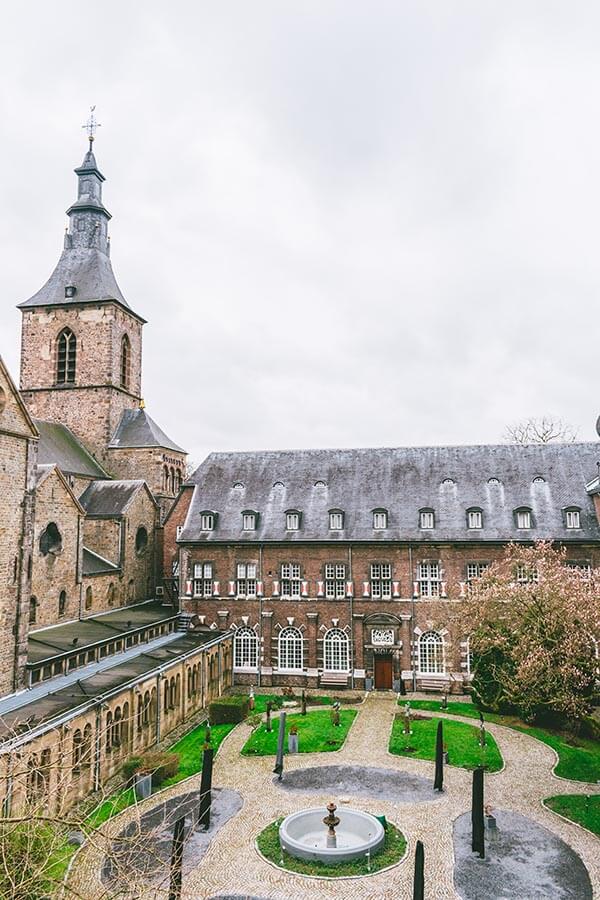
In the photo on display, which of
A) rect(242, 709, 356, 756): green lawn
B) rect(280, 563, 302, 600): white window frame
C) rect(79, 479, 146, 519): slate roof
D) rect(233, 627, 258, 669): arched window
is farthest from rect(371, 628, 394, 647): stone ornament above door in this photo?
rect(79, 479, 146, 519): slate roof

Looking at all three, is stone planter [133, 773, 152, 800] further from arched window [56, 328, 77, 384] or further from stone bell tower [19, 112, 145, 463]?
arched window [56, 328, 77, 384]

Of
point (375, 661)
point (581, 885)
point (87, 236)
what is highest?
point (87, 236)

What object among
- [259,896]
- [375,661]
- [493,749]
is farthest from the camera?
[375,661]

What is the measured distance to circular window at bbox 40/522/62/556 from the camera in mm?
36225

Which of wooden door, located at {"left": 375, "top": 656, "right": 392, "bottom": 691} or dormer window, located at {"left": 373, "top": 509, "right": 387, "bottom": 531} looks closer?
wooden door, located at {"left": 375, "top": 656, "right": 392, "bottom": 691}

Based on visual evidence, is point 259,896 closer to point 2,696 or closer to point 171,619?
point 2,696

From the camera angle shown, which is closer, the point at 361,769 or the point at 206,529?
the point at 361,769

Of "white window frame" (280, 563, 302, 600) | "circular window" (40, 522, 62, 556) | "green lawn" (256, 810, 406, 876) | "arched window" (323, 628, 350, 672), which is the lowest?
"green lawn" (256, 810, 406, 876)

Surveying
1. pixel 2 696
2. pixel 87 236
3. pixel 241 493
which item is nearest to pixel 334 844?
pixel 2 696

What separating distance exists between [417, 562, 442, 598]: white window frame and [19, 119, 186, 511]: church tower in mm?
21230

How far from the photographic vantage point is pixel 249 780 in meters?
25.8

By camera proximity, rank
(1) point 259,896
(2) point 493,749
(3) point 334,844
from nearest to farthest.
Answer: (1) point 259,896 → (3) point 334,844 → (2) point 493,749

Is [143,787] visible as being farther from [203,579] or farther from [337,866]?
[203,579]

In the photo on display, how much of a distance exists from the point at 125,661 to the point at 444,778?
49.9 ft
